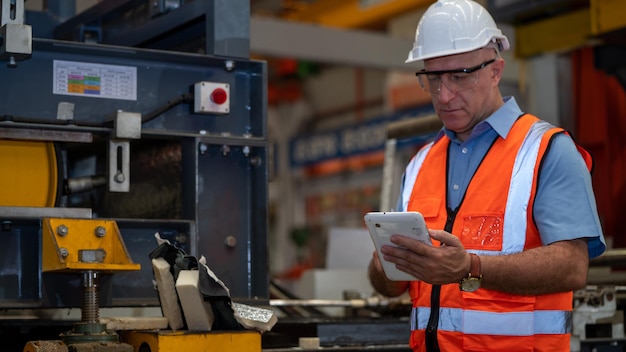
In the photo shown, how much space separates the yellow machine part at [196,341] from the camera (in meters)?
1.89

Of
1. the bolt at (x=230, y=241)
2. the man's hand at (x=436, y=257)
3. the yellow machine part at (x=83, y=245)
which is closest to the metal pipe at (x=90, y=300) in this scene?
the yellow machine part at (x=83, y=245)

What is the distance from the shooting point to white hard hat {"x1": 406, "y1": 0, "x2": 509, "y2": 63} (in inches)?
94.1

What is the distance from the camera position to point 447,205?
7.75 ft

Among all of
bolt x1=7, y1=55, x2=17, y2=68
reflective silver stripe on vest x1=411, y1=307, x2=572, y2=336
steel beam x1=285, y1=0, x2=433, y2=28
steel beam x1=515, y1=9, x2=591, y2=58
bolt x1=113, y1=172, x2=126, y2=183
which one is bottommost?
reflective silver stripe on vest x1=411, y1=307, x2=572, y2=336

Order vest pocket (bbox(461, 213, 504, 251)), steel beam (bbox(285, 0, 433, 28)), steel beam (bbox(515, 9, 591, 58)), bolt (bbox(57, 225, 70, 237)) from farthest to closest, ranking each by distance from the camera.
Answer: steel beam (bbox(285, 0, 433, 28)) → steel beam (bbox(515, 9, 591, 58)) → bolt (bbox(57, 225, 70, 237)) → vest pocket (bbox(461, 213, 504, 251))

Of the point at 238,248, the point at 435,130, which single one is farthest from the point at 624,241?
the point at 238,248

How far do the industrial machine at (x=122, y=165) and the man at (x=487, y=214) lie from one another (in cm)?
53

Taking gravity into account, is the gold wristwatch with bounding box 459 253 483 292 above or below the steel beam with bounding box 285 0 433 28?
below

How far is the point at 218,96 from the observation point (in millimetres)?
2781

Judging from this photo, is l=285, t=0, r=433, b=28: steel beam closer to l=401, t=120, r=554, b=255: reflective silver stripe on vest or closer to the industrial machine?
the industrial machine

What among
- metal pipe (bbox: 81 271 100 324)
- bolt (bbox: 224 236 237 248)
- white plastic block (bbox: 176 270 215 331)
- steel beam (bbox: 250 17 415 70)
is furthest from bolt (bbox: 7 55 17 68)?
steel beam (bbox: 250 17 415 70)

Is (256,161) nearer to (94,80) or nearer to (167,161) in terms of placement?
(167,161)

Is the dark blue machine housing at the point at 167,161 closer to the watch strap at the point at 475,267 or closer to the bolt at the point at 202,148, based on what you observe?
the bolt at the point at 202,148

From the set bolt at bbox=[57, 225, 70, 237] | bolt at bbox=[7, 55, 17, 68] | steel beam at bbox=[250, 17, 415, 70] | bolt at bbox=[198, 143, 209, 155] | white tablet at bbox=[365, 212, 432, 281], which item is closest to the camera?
white tablet at bbox=[365, 212, 432, 281]
